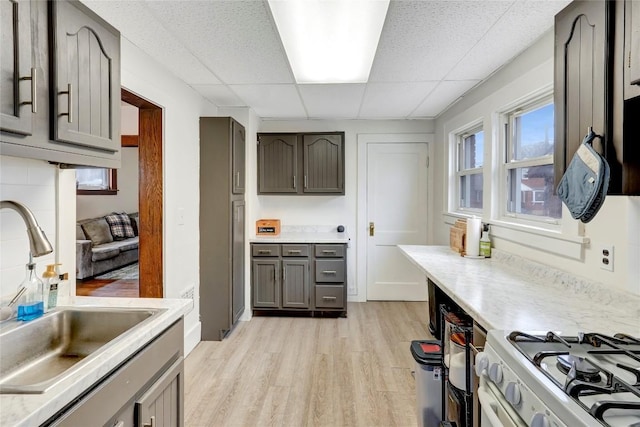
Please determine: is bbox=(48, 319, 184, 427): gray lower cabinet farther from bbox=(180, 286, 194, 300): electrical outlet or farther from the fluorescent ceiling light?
the fluorescent ceiling light

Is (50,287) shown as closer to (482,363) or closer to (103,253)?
(482,363)

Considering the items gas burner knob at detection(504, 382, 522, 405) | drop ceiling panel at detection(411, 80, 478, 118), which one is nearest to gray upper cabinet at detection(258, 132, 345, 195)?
drop ceiling panel at detection(411, 80, 478, 118)

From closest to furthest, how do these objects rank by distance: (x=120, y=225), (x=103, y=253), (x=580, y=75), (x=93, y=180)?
(x=580, y=75), (x=103, y=253), (x=120, y=225), (x=93, y=180)

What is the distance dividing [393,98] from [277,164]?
1565 mm

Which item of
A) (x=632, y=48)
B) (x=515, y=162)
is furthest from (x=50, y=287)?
(x=515, y=162)

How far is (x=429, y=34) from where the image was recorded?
213 cm

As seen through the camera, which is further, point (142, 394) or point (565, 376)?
point (142, 394)

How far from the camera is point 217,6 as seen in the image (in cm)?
183

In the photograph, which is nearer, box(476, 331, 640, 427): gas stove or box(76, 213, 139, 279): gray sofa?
box(476, 331, 640, 427): gas stove

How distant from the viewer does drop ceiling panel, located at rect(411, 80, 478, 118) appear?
121 inches

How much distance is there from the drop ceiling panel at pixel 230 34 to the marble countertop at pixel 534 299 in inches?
70.0

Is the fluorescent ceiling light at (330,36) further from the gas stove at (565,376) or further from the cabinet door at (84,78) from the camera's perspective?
the gas stove at (565,376)

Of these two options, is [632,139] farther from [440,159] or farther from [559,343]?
[440,159]

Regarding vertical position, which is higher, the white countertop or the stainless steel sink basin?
the white countertop
